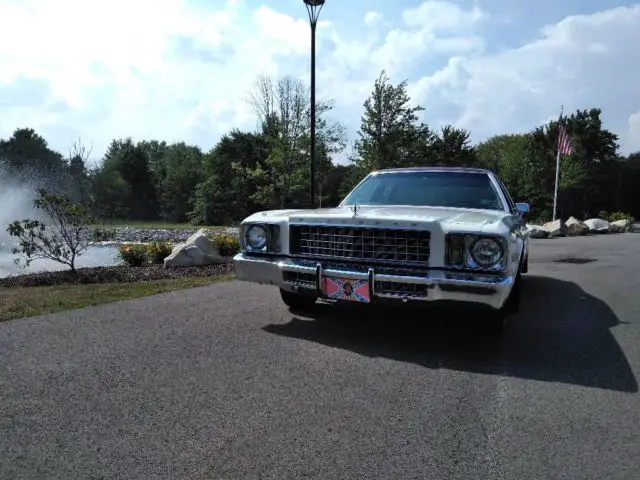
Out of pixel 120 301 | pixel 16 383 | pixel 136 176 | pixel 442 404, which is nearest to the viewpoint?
pixel 442 404

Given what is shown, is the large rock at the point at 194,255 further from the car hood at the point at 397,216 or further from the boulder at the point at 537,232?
the boulder at the point at 537,232

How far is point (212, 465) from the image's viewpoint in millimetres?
2541

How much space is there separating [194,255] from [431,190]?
5946mm

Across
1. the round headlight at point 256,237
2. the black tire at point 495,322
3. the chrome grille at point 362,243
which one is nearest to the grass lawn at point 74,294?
the round headlight at point 256,237

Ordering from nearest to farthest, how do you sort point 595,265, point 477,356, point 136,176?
point 477,356 → point 595,265 → point 136,176

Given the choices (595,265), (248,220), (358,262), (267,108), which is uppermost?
(267,108)

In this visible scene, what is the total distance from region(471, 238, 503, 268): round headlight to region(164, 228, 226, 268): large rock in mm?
7171

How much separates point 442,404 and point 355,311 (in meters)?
2.65

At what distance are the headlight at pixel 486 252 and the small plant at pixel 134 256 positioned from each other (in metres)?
8.56

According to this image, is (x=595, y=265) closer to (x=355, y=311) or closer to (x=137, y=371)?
(x=355, y=311)

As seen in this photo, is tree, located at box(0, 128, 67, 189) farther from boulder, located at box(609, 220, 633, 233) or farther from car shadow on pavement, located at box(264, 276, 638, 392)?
car shadow on pavement, located at box(264, 276, 638, 392)

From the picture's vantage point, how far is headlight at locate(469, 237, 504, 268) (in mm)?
4047

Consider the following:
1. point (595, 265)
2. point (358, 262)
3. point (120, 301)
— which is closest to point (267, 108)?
point (595, 265)

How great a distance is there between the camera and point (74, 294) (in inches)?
280
